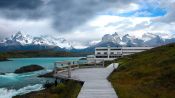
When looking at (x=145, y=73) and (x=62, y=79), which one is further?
(x=62, y=79)

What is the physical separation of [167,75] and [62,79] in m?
12.6

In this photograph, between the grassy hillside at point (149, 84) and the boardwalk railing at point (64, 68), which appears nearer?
the grassy hillside at point (149, 84)

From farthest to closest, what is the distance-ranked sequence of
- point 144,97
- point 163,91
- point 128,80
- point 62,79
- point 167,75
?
point 62,79
point 128,80
point 167,75
point 163,91
point 144,97

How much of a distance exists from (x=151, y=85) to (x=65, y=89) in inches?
320

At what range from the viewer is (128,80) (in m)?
33.2

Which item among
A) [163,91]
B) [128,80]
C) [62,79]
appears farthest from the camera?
[62,79]

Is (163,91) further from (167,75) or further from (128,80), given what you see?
(128,80)

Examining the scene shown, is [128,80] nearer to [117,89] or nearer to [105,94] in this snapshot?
[117,89]

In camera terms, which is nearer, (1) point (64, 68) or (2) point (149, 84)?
(2) point (149, 84)

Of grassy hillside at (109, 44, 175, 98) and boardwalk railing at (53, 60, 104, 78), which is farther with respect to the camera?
boardwalk railing at (53, 60, 104, 78)

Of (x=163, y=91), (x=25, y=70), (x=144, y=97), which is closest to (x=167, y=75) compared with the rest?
(x=163, y=91)

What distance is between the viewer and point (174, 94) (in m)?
23.6

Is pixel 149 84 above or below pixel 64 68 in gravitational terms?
below

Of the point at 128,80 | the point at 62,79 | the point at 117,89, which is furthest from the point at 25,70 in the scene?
the point at 117,89
